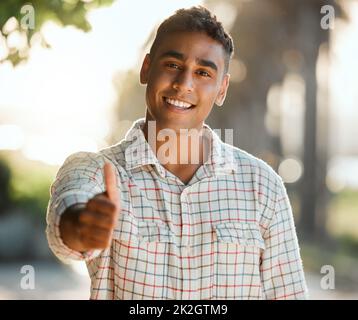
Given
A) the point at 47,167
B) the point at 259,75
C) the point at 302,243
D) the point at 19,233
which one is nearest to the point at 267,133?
the point at 259,75

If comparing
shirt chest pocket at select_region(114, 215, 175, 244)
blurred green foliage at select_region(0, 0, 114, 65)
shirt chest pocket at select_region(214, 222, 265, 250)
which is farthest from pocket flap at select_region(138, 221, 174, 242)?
blurred green foliage at select_region(0, 0, 114, 65)

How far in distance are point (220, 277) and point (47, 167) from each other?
10.3 meters

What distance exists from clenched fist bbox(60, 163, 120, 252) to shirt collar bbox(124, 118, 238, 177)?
0.62 metres

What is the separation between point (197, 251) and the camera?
2863mm

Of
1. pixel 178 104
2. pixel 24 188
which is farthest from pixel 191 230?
pixel 24 188

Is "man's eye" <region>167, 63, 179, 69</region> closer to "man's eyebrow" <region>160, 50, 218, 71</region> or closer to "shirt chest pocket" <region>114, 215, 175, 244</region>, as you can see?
"man's eyebrow" <region>160, 50, 218, 71</region>

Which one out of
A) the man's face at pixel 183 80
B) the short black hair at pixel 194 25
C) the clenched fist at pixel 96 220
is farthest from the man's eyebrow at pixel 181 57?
the clenched fist at pixel 96 220

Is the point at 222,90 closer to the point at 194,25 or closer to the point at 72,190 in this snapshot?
the point at 194,25

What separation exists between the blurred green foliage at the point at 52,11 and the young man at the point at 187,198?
1.87 ft

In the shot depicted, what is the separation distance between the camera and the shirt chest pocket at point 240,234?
285cm

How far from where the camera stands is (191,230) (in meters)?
2.88

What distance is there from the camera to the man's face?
3020mm

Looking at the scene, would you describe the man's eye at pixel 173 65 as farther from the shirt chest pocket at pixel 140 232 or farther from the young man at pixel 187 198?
the shirt chest pocket at pixel 140 232
